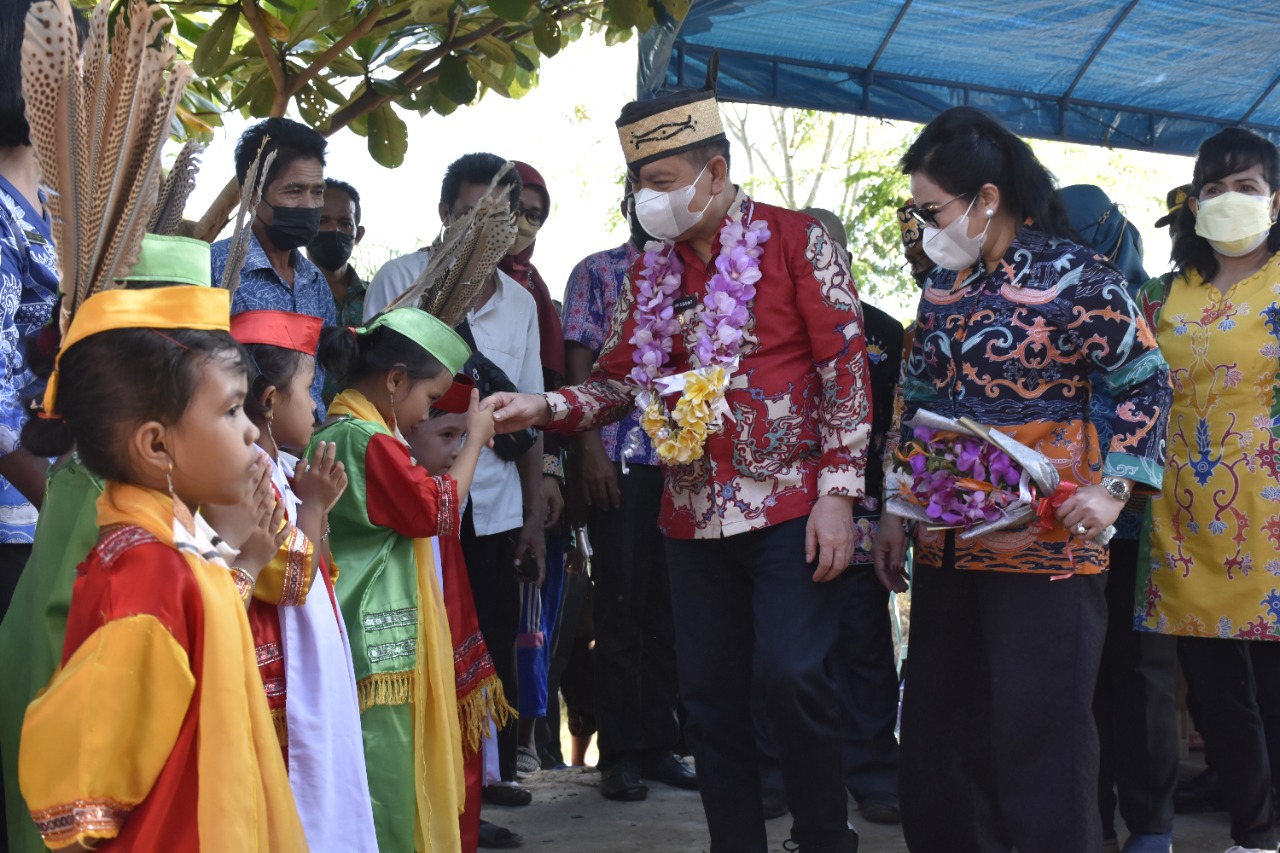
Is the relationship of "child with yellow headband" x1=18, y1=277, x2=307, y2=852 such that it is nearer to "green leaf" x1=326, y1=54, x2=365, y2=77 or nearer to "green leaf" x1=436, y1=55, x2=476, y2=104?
"green leaf" x1=436, y1=55, x2=476, y2=104

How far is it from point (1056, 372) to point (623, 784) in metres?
2.46

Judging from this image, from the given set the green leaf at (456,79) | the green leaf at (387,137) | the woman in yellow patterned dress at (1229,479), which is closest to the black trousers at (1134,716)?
the woman in yellow patterned dress at (1229,479)

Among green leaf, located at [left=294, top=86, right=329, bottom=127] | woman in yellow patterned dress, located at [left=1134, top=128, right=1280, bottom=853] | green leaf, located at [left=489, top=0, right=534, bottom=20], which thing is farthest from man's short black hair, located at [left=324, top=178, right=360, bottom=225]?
woman in yellow patterned dress, located at [left=1134, top=128, right=1280, bottom=853]

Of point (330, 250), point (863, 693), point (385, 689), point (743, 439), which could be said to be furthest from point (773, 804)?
point (330, 250)

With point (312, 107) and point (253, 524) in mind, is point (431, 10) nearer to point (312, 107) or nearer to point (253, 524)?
point (312, 107)

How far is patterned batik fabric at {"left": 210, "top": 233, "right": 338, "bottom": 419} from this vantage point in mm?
4078

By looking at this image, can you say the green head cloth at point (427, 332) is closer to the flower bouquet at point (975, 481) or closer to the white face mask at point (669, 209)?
the white face mask at point (669, 209)

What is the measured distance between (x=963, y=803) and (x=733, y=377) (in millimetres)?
1280

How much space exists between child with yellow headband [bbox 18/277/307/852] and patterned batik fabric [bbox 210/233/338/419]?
157 cm

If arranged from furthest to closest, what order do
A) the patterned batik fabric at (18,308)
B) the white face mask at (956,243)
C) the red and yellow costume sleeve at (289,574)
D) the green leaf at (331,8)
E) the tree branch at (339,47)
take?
the tree branch at (339,47)
the green leaf at (331,8)
the white face mask at (956,243)
the red and yellow costume sleeve at (289,574)
the patterned batik fabric at (18,308)

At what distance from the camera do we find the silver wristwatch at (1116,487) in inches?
129

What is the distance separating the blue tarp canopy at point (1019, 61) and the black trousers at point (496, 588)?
6.70ft

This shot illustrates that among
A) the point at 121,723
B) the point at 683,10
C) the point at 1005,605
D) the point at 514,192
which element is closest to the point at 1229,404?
the point at 1005,605

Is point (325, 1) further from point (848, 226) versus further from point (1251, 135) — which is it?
point (848, 226)
